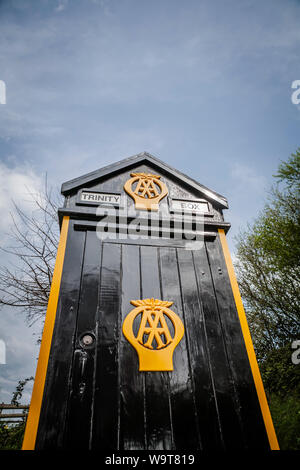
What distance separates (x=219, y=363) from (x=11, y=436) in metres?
8.21

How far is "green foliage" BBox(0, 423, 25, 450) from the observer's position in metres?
6.61

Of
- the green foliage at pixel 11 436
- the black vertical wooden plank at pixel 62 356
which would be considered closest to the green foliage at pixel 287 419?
the black vertical wooden plank at pixel 62 356

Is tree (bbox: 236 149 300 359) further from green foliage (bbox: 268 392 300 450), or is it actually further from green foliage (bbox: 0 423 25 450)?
green foliage (bbox: 0 423 25 450)

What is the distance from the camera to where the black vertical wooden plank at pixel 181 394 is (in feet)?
6.39

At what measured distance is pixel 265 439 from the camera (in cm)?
203

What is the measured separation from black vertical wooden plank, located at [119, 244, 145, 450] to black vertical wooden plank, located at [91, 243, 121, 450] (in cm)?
5

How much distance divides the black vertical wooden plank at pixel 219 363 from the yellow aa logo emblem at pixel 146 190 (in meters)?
0.99

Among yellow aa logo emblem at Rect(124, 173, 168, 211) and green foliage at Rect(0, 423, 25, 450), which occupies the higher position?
yellow aa logo emblem at Rect(124, 173, 168, 211)

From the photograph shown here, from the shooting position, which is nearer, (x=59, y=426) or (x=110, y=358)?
(x=59, y=426)

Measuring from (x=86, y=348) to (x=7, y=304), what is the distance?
18.7ft

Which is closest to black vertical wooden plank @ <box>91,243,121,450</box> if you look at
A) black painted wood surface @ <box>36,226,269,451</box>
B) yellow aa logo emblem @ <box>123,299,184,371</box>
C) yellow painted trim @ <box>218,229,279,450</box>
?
black painted wood surface @ <box>36,226,269,451</box>

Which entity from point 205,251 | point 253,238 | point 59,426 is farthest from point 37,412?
point 253,238

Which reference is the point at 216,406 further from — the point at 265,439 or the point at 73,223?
the point at 73,223

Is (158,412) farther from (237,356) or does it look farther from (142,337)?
(237,356)
